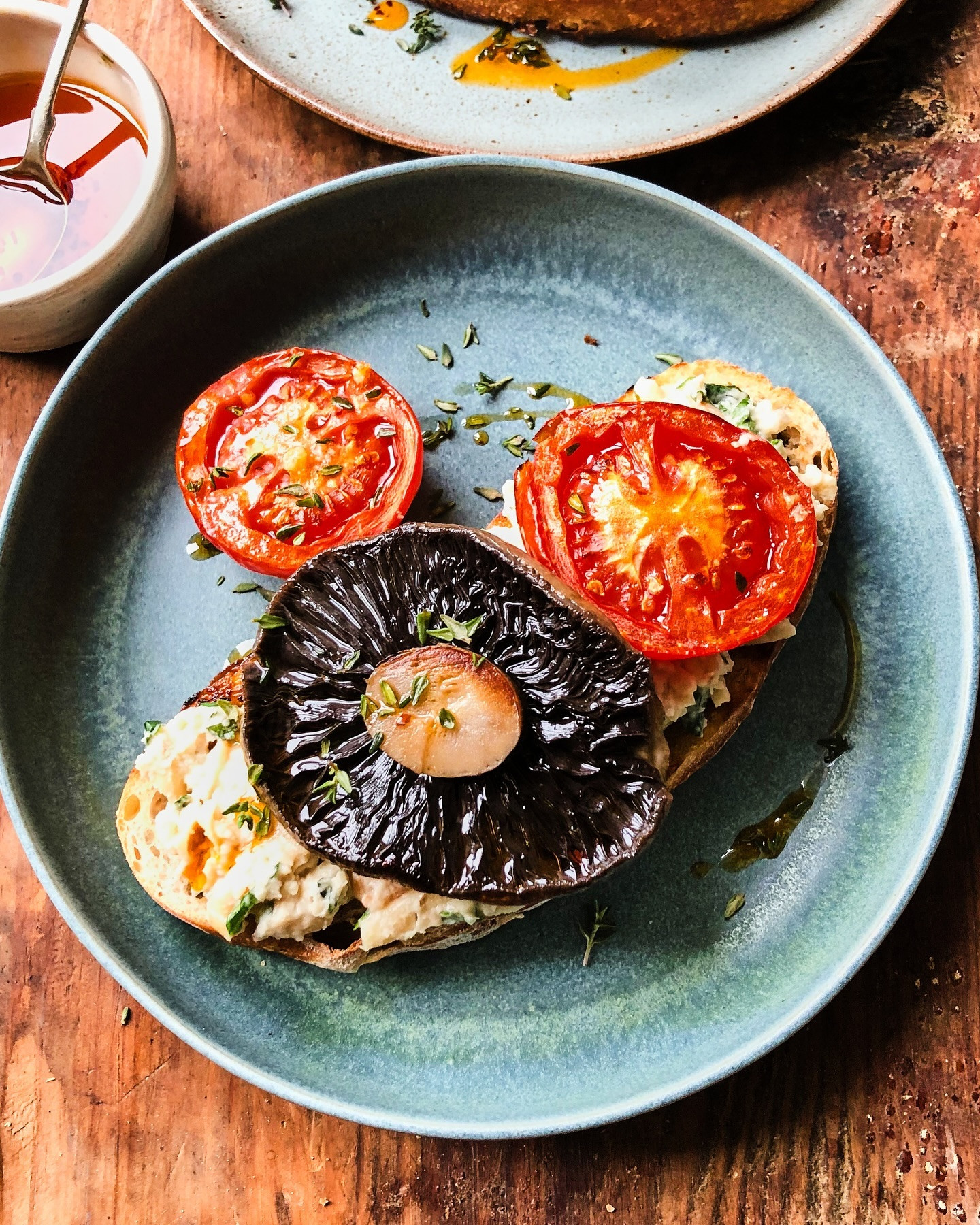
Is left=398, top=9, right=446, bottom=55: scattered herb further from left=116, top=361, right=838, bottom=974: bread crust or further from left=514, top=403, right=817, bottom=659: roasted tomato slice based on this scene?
left=514, top=403, right=817, bottom=659: roasted tomato slice

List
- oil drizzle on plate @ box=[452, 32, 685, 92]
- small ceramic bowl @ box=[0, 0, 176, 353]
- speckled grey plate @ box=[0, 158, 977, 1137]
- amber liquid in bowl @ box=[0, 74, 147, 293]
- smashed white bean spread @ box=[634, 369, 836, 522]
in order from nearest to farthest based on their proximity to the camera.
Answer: smashed white bean spread @ box=[634, 369, 836, 522] → speckled grey plate @ box=[0, 158, 977, 1137] → small ceramic bowl @ box=[0, 0, 176, 353] → amber liquid in bowl @ box=[0, 74, 147, 293] → oil drizzle on plate @ box=[452, 32, 685, 92]

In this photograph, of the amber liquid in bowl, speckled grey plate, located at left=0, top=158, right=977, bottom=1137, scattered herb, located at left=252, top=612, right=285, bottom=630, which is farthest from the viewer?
the amber liquid in bowl

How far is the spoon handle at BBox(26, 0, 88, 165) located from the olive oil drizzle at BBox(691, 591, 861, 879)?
3.39 m

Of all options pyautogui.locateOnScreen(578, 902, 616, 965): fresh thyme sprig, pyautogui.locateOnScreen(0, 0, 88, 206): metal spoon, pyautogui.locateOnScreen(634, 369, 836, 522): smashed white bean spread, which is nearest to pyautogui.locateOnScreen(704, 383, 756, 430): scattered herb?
pyautogui.locateOnScreen(634, 369, 836, 522): smashed white bean spread

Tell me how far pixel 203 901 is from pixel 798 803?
2.14 m

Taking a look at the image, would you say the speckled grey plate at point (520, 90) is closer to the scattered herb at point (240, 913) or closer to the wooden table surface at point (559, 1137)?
the wooden table surface at point (559, 1137)

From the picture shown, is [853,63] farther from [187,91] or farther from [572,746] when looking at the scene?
[572,746]

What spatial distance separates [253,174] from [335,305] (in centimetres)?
72

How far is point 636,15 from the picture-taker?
3.94m

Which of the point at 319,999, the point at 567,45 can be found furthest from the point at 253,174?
the point at 319,999

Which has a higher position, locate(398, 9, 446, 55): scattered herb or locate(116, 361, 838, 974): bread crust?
locate(398, 9, 446, 55): scattered herb

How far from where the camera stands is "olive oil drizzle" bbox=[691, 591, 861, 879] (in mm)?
3688

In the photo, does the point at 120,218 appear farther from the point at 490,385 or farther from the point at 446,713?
the point at 446,713

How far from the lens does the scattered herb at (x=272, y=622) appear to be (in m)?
2.88
